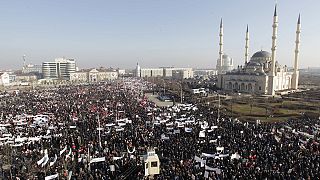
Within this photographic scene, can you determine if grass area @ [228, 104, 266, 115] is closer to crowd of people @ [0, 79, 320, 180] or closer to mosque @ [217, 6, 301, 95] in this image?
crowd of people @ [0, 79, 320, 180]

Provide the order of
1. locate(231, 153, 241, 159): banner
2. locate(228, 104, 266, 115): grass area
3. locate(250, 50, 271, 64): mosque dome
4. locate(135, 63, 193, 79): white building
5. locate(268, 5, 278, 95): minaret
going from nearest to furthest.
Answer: locate(231, 153, 241, 159): banner < locate(228, 104, 266, 115): grass area < locate(268, 5, 278, 95): minaret < locate(250, 50, 271, 64): mosque dome < locate(135, 63, 193, 79): white building

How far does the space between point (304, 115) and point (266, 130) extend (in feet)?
34.1

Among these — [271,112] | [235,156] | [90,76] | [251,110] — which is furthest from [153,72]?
[235,156]

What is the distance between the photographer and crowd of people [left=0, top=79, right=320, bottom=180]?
12688 millimetres

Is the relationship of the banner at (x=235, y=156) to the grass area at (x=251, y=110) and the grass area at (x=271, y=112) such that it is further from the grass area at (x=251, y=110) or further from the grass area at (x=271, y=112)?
the grass area at (x=251, y=110)

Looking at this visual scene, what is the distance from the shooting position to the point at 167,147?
16250 mm

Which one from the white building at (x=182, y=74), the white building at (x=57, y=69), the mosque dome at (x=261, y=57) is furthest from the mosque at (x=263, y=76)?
the white building at (x=57, y=69)

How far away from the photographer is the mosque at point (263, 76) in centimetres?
5253

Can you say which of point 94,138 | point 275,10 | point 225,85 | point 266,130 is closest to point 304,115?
point 266,130

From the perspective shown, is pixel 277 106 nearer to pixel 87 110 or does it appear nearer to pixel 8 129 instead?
pixel 87 110

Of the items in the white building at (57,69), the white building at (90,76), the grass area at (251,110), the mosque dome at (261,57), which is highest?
the mosque dome at (261,57)

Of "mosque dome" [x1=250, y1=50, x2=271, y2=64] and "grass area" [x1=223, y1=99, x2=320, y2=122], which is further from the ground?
"mosque dome" [x1=250, y1=50, x2=271, y2=64]

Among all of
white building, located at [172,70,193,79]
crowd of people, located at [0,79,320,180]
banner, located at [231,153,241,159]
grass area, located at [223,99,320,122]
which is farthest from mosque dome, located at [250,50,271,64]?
white building, located at [172,70,193,79]

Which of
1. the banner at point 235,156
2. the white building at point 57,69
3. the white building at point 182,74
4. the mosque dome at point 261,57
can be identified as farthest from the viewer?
the white building at point 182,74
